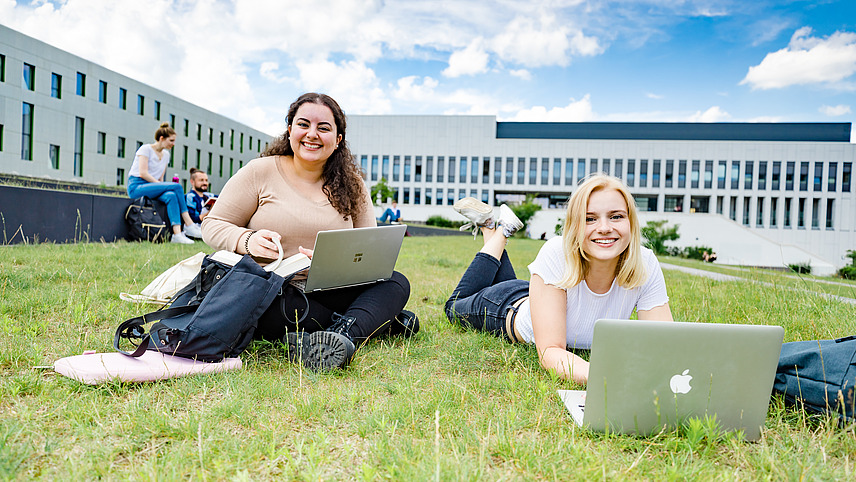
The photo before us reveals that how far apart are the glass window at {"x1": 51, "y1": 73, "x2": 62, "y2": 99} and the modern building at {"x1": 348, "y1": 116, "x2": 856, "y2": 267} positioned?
97.6 feet

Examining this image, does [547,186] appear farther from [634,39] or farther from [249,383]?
[249,383]

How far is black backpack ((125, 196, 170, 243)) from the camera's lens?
31.4 feet

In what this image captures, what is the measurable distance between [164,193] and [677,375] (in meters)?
9.60

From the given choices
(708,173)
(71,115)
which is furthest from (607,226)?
(708,173)

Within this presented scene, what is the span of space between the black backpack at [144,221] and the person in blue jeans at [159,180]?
0.14 metres

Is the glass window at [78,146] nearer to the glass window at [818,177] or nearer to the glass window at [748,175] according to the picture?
the glass window at [748,175]

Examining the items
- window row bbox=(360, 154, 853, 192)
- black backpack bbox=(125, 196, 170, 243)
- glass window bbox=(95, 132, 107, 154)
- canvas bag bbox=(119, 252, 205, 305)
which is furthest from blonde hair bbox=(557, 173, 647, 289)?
window row bbox=(360, 154, 853, 192)

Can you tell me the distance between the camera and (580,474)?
5.37 feet

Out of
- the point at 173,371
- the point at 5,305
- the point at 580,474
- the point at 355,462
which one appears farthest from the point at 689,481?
the point at 5,305

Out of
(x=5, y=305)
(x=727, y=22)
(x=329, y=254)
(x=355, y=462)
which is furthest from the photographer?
(x=727, y=22)

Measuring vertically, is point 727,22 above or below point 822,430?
above

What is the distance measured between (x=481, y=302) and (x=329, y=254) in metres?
1.33

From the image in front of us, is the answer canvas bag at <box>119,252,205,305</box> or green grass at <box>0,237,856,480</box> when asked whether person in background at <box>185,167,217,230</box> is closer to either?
canvas bag at <box>119,252,205,305</box>

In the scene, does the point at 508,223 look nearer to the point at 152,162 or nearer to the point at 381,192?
the point at 152,162
